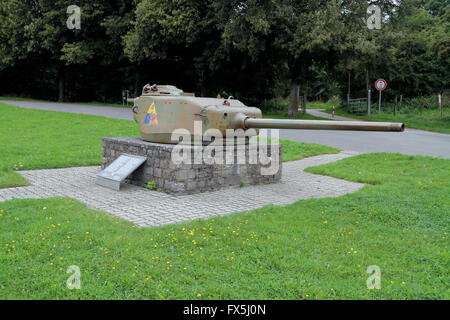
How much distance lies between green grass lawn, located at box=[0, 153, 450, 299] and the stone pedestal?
1855 mm

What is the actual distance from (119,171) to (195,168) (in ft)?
5.29

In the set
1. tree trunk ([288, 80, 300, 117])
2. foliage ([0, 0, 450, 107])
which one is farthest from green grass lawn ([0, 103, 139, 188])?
tree trunk ([288, 80, 300, 117])

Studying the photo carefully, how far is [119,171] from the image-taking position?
29.6 ft

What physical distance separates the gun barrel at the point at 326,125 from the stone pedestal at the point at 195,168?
2.99 feet

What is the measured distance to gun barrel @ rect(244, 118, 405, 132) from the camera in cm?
574

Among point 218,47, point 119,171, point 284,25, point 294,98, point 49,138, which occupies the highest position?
point 284,25

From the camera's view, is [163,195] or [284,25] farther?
[284,25]

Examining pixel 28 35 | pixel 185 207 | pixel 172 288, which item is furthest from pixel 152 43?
pixel 172 288

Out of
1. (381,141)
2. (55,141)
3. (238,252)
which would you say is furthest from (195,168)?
(381,141)

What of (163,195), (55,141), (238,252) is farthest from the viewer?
(55,141)

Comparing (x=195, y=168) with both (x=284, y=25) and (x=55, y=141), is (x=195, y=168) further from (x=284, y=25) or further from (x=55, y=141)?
(x=284, y=25)

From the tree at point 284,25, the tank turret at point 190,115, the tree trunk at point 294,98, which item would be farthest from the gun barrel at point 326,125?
the tree trunk at point 294,98

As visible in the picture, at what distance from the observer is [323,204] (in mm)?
7414
